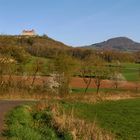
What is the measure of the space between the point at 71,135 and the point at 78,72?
8413 centimetres

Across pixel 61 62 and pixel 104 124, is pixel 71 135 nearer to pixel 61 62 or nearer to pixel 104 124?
pixel 104 124

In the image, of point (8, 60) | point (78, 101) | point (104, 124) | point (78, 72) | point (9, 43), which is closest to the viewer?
point (104, 124)

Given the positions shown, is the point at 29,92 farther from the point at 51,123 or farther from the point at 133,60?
the point at 133,60

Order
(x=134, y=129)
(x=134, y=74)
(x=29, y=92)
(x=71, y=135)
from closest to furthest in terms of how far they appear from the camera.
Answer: (x=71, y=135)
(x=134, y=129)
(x=29, y=92)
(x=134, y=74)

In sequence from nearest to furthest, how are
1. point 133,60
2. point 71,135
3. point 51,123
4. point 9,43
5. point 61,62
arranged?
point 71,135 → point 51,123 → point 9,43 → point 61,62 → point 133,60

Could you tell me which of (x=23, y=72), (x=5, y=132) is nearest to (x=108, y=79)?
(x=23, y=72)

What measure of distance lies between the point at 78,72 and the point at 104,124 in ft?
251

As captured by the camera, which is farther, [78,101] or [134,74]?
[134,74]

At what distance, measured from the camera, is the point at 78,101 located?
136 ft

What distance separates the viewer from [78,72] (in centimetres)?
10038

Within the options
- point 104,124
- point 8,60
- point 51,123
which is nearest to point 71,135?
point 51,123

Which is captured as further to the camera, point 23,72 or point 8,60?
point 23,72

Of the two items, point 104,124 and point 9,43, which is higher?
point 9,43

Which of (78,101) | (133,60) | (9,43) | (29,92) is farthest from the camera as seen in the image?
(133,60)
